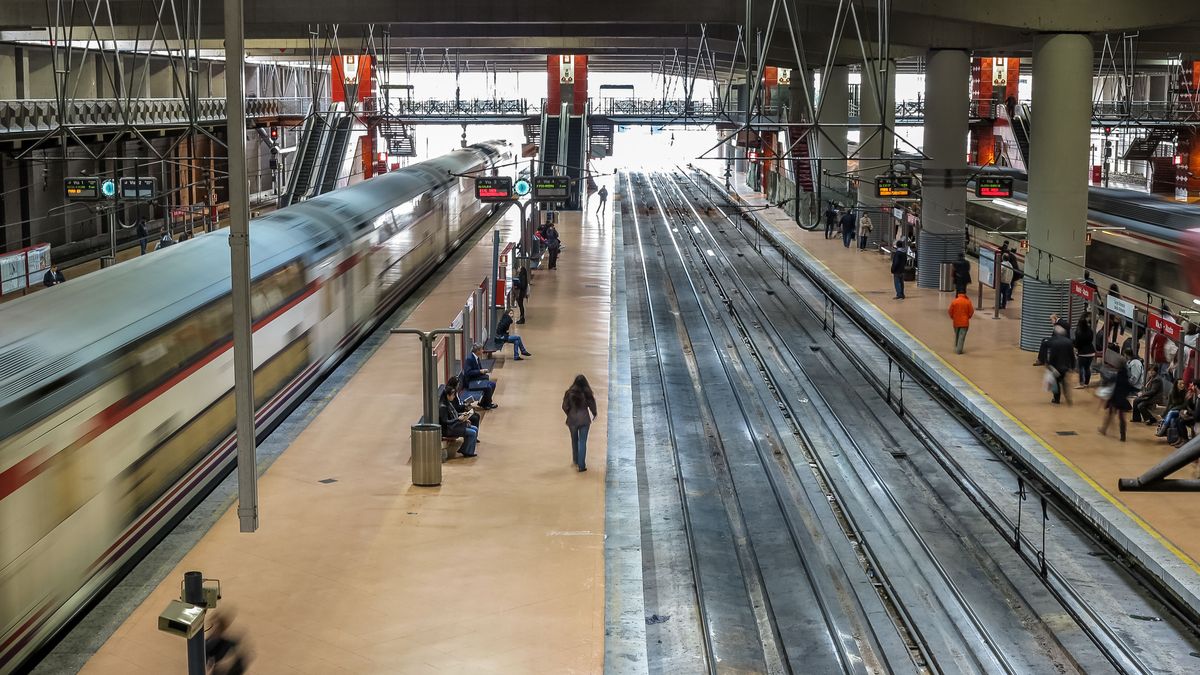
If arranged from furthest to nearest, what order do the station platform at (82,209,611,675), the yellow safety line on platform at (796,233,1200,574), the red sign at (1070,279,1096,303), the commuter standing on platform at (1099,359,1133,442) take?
the red sign at (1070,279,1096,303), the commuter standing on platform at (1099,359,1133,442), the yellow safety line on platform at (796,233,1200,574), the station platform at (82,209,611,675)

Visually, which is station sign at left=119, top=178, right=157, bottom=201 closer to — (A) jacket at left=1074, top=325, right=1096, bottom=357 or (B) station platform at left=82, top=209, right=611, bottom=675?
(B) station platform at left=82, top=209, right=611, bottom=675

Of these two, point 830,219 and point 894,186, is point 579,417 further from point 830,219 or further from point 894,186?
point 830,219

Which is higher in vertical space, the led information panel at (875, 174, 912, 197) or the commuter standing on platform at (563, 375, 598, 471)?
the led information panel at (875, 174, 912, 197)

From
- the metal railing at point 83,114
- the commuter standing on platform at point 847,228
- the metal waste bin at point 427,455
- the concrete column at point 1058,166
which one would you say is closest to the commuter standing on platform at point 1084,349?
the concrete column at point 1058,166

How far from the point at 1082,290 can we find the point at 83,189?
72.6ft

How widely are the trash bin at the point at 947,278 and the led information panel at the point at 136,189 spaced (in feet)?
63.5

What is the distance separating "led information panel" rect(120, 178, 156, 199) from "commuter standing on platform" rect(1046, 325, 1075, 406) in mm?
20095

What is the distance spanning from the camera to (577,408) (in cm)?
1694

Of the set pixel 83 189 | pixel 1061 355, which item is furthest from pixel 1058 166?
pixel 83 189

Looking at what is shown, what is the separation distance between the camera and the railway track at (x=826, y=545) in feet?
40.3

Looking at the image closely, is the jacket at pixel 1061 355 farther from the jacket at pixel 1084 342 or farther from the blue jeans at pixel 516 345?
the blue jeans at pixel 516 345

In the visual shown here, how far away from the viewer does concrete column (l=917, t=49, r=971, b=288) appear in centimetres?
3453

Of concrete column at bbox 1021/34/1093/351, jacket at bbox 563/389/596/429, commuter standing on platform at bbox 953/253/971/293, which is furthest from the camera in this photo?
commuter standing on platform at bbox 953/253/971/293

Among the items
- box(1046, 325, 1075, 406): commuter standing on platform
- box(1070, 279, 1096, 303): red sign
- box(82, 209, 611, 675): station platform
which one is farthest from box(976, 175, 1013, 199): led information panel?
box(82, 209, 611, 675): station platform
